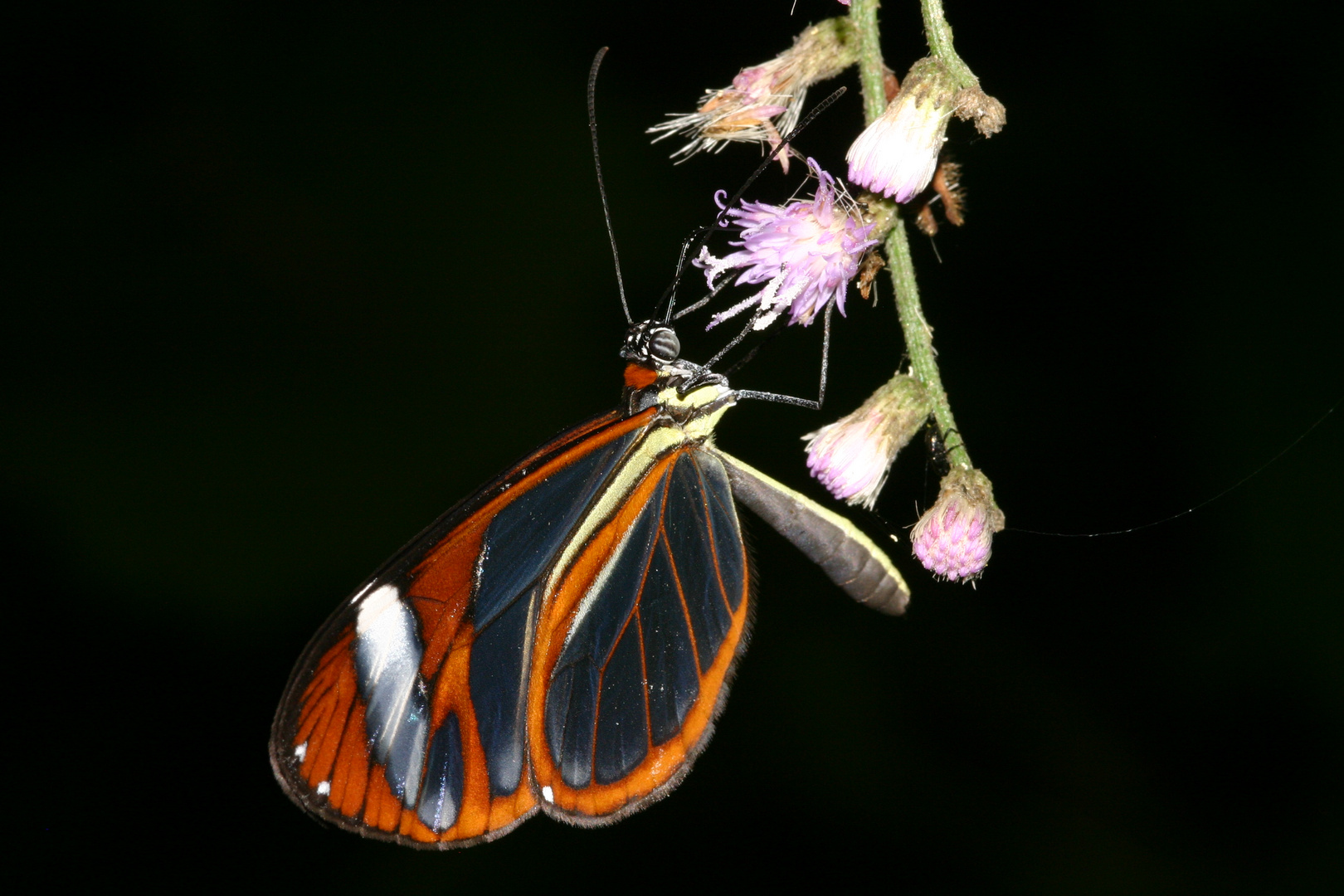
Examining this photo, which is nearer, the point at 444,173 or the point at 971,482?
the point at 971,482

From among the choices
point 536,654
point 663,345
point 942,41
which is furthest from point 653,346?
point 942,41

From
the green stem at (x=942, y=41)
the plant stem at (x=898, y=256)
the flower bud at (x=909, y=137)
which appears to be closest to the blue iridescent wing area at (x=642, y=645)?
the plant stem at (x=898, y=256)

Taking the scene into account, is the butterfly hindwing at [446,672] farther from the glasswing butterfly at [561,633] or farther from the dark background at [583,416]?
the dark background at [583,416]

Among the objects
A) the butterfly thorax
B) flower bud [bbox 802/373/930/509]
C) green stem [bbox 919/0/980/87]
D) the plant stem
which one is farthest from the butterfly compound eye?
green stem [bbox 919/0/980/87]

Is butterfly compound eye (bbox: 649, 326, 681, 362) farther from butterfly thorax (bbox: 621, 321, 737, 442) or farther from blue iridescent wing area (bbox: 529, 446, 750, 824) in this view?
blue iridescent wing area (bbox: 529, 446, 750, 824)

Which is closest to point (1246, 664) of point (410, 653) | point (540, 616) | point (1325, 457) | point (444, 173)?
point (1325, 457)

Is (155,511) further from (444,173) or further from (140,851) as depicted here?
(444,173)

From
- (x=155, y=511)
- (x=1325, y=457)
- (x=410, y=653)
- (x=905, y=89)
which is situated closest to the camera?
(x=905, y=89)
